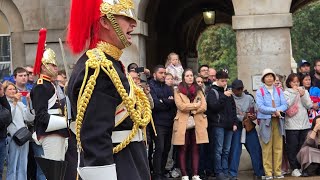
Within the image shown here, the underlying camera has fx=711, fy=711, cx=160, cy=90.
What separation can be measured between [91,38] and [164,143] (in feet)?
24.1

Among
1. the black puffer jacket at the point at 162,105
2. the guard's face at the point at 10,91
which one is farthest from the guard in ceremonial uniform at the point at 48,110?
the black puffer jacket at the point at 162,105

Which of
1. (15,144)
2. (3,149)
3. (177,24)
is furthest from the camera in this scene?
(177,24)

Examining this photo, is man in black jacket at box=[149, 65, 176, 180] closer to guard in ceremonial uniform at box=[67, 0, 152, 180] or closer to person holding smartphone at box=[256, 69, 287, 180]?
person holding smartphone at box=[256, 69, 287, 180]

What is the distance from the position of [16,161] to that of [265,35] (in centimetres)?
530

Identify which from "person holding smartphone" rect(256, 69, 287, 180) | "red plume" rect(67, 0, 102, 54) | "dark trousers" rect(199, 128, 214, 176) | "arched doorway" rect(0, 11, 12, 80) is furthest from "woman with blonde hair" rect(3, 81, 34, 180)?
"red plume" rect(67, 0, 102, 54)

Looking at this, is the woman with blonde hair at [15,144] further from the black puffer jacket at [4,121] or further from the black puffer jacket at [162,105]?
the black puffer jacket at [162,105]

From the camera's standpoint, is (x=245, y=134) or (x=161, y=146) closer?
(x=161, y=146)

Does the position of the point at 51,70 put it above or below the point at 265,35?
below

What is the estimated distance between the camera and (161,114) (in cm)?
1132

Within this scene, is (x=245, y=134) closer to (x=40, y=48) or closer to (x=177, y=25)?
(x=40, y=48)

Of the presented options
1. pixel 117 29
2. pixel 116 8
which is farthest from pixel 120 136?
pixel 116 8

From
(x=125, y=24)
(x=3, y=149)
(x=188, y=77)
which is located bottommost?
(x=3, y=149)

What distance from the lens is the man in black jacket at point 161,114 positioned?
37.0ft

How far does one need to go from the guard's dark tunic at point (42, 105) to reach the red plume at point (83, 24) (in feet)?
14.0
